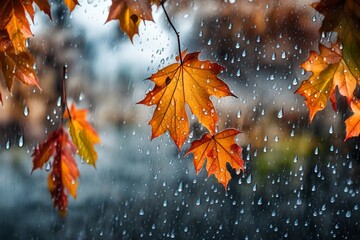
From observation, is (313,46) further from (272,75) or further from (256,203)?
(256,203)

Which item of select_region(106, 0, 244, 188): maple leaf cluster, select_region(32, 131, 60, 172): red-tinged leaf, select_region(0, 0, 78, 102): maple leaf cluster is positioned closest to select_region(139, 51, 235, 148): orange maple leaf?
select_region(106, 0, 244, 188): maple leaf cluster

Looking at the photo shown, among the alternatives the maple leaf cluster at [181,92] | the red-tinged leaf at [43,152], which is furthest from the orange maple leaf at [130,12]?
the red-tinged leaf at [43,152]

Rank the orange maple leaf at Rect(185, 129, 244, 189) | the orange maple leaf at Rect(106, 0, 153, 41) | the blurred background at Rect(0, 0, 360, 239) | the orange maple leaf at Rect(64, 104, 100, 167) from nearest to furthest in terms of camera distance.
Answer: the orange maple leaf at Rect(106, 0, 153, 41)
the orange maple leaf at Rect(185, 129, 244, 189)
the orange maple leaf at Rect(64, 104, 100, 167)
the blurred background at Rect(0, 0, 360, 239)

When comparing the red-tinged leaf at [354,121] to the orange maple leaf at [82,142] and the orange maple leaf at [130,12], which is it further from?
the orange maple leaf at [82,142]

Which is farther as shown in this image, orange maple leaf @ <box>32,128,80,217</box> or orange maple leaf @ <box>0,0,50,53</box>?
orange maple leaf @ <box>32,128,80,217</box>

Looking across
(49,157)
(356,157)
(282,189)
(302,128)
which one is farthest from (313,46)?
(49,157)

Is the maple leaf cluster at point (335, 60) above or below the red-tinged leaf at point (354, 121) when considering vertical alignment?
above

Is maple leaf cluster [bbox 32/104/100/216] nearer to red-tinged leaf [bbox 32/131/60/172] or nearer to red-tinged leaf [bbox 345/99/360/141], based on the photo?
red-tinged leaf [bbox 32/131/60/172]
